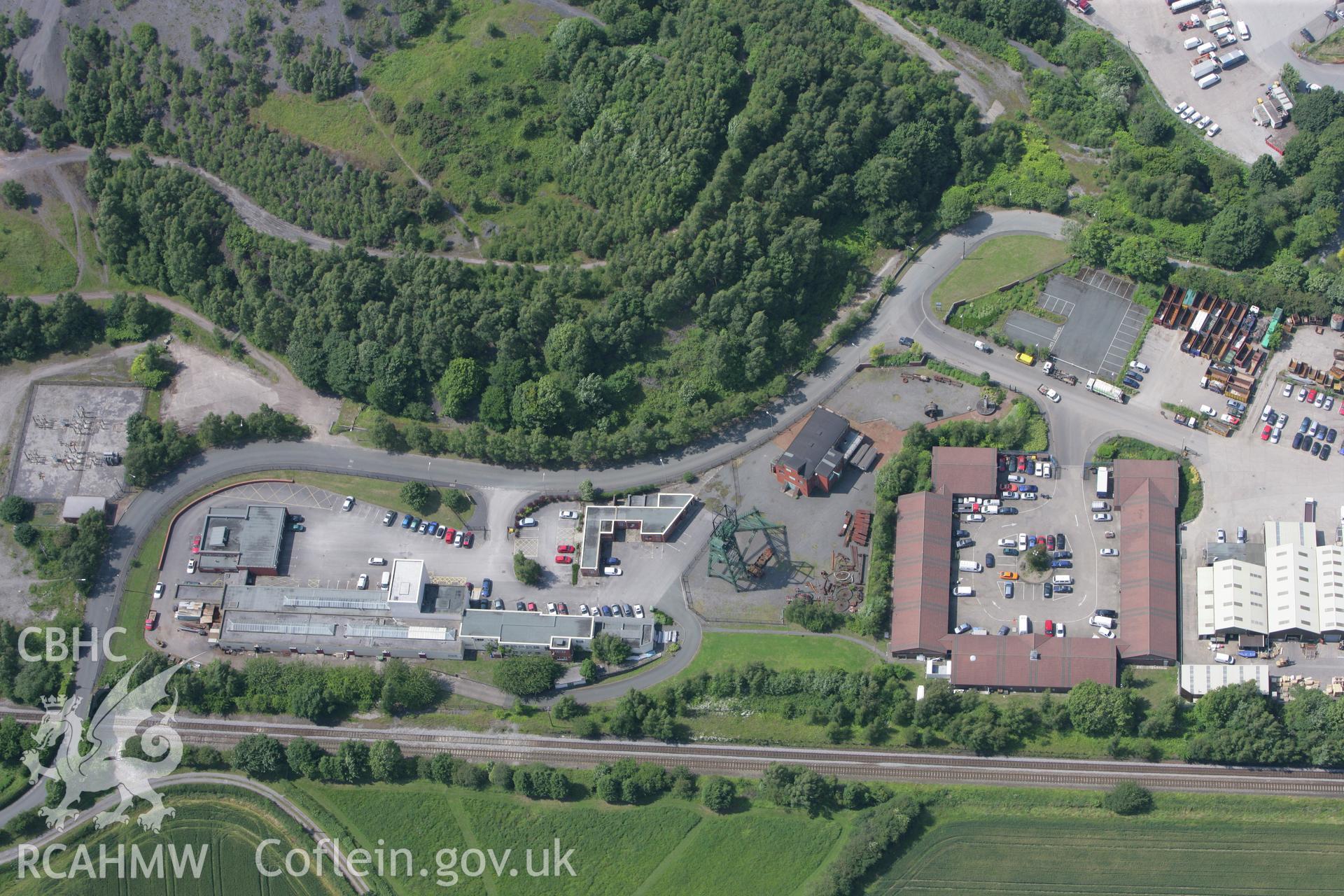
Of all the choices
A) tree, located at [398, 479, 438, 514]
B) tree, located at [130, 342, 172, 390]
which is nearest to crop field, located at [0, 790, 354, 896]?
tree, located at [398, 479, 438, 514]

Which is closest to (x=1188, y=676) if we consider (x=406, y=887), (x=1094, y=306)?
(x=1094, y=306)

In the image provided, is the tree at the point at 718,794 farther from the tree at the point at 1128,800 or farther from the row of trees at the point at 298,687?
the tree at the point at 1128,800

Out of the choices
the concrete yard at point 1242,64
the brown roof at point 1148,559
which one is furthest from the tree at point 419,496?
the concrete yard at point 1242,64

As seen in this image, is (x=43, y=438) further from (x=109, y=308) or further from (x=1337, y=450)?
(x=1337, y=450)

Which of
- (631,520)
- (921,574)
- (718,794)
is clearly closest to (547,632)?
(631,520)

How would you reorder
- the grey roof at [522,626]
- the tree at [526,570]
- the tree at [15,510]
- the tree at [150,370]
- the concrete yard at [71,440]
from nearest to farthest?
1. the grey roof at [522,626]
2. the tree at [526,570]
3. the tree at [15,510]
4. the concrete yard at [71,440]
5. the tree at [150,370]
